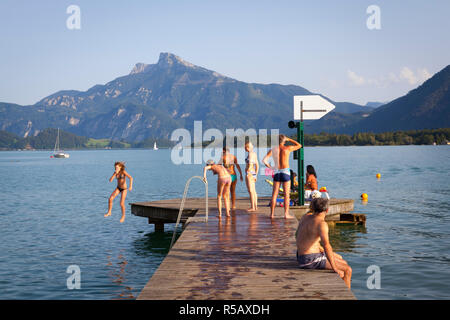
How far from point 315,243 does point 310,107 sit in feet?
26.9

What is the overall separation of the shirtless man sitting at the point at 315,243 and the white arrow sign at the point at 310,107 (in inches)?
305

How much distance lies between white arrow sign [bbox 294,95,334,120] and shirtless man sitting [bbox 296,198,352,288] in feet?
25.5

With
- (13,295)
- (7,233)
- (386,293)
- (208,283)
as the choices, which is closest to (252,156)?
(386,293)

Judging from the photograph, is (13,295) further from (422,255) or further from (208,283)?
(422,255)

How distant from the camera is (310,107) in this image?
52.1ft

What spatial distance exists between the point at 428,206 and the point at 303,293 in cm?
3054

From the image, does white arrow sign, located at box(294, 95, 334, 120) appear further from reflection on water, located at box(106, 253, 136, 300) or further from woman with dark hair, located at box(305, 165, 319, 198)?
reflection on water, located at box(106, 253, 136, 300)

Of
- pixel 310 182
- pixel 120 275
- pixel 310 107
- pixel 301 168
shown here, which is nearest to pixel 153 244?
pixel 120 275

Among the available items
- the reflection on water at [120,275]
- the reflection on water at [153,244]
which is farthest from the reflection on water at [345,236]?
the reflection on water at [120,275]

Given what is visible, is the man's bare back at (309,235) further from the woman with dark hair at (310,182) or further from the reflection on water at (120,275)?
the woman with dark hair at (310,182)

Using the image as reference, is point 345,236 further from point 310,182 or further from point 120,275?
point 120,275

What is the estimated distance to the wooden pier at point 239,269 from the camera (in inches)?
286

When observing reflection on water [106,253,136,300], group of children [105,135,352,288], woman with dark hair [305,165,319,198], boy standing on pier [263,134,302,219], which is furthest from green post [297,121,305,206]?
reflection on water [106,253,136,300]
